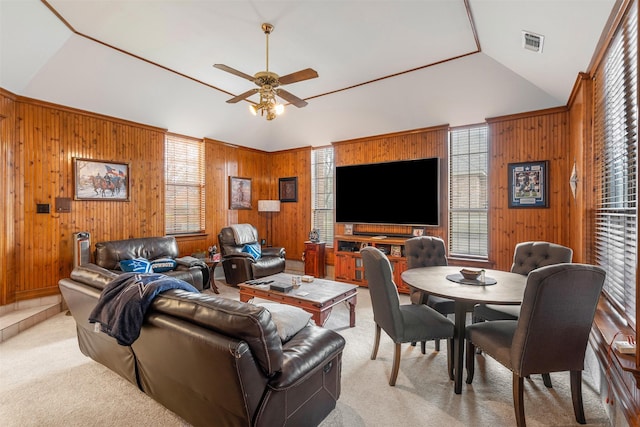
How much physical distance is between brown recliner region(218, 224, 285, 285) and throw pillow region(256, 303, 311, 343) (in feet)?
9.68

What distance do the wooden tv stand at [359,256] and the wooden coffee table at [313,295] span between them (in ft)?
5.28

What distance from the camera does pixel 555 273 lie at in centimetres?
184

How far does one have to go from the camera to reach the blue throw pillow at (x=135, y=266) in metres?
4.21

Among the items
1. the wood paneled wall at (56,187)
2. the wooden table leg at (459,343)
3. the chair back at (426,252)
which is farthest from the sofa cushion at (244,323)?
the wood paneled wall at (56,187)

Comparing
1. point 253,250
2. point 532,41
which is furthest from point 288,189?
point 532,41

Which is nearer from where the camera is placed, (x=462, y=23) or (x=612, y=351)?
(x=612, y=351)

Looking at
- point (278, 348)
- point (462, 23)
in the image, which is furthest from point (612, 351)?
point (462, 23)

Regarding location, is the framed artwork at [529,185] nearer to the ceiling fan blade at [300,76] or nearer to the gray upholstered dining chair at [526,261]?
the gray upholstered dining chair at [526,261]

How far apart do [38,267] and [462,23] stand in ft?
19.9

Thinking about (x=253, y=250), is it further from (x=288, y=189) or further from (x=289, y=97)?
(x=289, y=97)

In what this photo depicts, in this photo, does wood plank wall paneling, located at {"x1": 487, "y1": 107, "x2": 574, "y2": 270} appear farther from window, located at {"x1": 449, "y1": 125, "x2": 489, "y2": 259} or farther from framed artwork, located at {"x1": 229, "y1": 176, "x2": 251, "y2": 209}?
framed artwork, located at {"x1": 229, "y1": 176, "x2": 251, "y2": 209}

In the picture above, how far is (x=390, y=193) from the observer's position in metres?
5.55

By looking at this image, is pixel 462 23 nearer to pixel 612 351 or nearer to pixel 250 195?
pixel 612 351

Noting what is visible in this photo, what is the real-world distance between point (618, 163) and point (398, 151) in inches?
136
